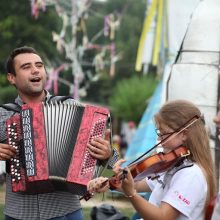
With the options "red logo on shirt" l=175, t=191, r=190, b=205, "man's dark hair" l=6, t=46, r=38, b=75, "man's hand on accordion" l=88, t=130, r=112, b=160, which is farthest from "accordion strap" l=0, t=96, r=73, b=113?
"red logo on shirt" l=175, t=191, r=190, b=205

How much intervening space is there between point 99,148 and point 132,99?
37596 millimetres

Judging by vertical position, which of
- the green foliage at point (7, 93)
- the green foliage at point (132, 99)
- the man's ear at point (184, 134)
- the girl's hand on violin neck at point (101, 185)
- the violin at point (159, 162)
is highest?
the man's ear at point (184, 134)

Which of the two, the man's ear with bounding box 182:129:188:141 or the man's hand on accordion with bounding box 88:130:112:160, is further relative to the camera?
the man's hand on accordion with bounding box 88:130:112:160

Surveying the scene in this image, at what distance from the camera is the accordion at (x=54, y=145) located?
3.74 m

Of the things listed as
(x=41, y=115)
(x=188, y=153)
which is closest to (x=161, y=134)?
(x=188, y=153)

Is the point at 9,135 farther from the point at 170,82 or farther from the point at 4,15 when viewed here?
the point at 4,15

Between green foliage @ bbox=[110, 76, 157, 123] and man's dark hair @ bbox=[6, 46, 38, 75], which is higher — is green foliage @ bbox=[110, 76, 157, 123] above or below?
below

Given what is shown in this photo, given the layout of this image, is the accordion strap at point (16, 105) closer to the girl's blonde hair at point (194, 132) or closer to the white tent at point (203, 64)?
the girl's blonde hair at point (194, 132)

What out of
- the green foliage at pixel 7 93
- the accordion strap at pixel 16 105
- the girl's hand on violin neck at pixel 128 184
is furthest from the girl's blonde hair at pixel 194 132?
the green foliage at pixel 7 93

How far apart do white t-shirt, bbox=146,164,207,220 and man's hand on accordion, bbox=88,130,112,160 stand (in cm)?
58

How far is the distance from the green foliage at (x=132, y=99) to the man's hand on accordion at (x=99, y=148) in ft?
A: 119

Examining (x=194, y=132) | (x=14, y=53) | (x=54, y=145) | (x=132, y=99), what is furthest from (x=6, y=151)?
(x=132, y=99)

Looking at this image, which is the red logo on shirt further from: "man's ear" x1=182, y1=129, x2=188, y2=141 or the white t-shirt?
"man's ear" x1=182, y1=129, x2=188, y2=141

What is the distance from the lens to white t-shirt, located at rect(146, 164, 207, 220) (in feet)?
10.3
